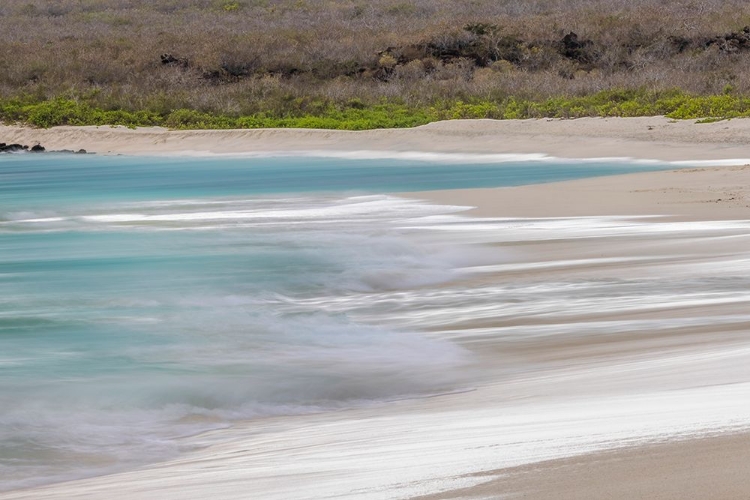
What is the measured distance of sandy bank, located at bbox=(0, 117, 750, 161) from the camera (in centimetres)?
1905

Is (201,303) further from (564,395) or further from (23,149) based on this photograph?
(23,149)

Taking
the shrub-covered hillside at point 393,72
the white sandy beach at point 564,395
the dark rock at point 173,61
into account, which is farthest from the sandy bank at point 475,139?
the dark rock at point 173,61

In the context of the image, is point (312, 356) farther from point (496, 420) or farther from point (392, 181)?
point (392, 181)

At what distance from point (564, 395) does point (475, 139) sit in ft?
53.3

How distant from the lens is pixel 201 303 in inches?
390

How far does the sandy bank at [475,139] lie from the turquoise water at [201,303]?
1348mm

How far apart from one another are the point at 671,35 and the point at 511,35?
15.5 feet

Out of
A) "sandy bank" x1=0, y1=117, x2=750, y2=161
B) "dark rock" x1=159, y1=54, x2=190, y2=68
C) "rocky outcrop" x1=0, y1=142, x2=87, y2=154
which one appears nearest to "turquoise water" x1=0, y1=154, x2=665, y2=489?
"sandy bank" x1=0, y1=117, x2=750, y2=161

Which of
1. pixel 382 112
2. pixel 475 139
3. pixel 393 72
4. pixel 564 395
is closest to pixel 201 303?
pixel 564 395

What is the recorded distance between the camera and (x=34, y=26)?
57062 millimetres

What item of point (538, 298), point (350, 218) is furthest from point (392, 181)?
point (538, 298)

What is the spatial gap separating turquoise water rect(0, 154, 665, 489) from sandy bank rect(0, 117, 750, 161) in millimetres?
1348

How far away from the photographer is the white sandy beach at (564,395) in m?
4.49

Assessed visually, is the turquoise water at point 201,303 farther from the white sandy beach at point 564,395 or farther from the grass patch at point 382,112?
the grass patch at point 382,112
